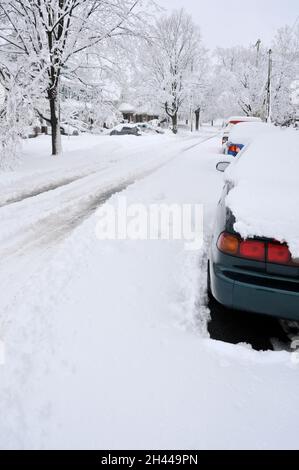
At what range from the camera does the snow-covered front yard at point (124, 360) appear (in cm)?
210

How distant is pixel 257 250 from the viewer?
2.62 m

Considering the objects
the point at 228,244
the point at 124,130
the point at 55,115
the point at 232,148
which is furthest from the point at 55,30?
the point at 124,130

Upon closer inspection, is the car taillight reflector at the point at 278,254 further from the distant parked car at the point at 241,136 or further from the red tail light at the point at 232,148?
the red tail light at the point at 232,148

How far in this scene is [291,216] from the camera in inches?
102

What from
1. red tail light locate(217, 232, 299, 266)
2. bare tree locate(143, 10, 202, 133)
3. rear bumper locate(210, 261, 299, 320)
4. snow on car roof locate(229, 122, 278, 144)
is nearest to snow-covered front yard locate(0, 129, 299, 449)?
rear bumper locate(210, 261, 299, 320)

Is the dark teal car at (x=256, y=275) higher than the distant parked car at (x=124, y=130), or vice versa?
the distant parked car at (x=124, y=130)

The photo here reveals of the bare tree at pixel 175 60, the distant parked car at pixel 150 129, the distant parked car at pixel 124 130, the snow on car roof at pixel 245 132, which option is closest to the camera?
the snow on car roof at pixel 245 132

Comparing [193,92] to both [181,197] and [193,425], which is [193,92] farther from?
[193,425]

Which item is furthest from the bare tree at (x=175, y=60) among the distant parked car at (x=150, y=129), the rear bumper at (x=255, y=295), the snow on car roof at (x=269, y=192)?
the rear bumper at (x=255, y=295)

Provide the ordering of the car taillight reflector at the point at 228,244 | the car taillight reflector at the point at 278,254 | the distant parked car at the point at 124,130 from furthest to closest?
1. the distant parked car at the point at 124,130
2. the car taillight reflector at the point at 228,244
3. the car taillight reflector at the point at 278,254

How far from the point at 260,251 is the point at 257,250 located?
23 millimetres

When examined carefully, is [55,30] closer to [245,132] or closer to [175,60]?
[245,132]

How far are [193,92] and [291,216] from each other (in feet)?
139

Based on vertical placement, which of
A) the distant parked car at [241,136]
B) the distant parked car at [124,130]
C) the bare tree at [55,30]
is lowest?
the distant parked car at [241,136]
